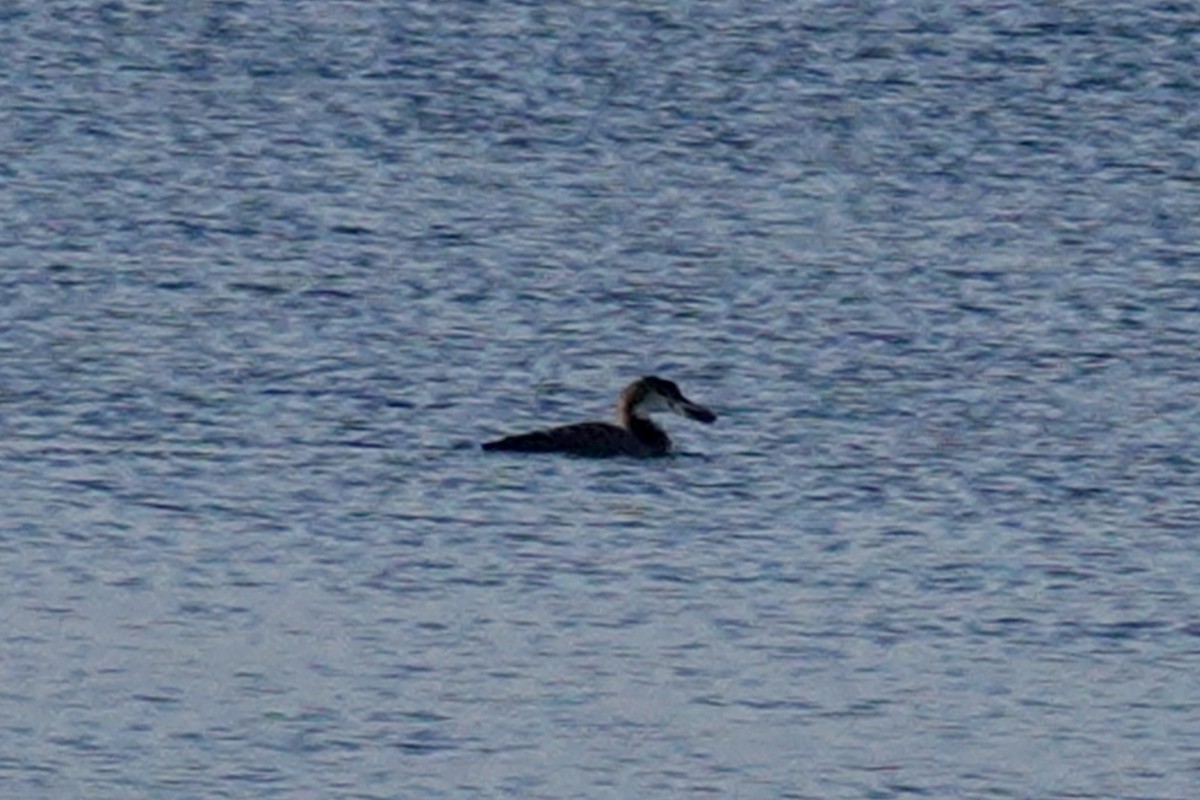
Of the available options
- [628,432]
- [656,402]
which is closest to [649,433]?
[628,432]

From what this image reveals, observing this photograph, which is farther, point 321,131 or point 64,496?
point 321,131

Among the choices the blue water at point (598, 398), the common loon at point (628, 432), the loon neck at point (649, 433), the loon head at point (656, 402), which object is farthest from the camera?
the loon head at point (656, 402)

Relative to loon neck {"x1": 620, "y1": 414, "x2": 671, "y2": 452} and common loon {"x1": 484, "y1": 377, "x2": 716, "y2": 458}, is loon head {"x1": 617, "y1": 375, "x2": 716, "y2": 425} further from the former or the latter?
loon neck {"x1": 620, "y1": 414, "x2": 671, "y2": 452}

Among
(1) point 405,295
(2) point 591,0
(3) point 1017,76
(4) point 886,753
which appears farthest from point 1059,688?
(2) point 591,0

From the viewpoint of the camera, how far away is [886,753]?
12.7m

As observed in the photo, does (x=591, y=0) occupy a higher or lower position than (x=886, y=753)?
lower

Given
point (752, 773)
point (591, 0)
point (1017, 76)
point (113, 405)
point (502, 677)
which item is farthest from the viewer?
point (591, 0)

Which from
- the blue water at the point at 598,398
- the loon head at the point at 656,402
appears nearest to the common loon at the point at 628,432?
the loon head at the point at 656,402

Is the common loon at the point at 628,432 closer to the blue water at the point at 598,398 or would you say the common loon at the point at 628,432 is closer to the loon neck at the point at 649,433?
the loon neck at the point at 649,433

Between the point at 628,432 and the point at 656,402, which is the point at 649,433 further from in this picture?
the point at 656,402

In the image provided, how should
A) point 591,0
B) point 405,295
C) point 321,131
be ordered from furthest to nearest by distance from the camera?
point 591,0
point 321,131
point 405,295

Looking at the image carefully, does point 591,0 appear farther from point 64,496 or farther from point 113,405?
point 64,496

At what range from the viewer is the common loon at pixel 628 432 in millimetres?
17062

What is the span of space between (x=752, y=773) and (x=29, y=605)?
2.90m
